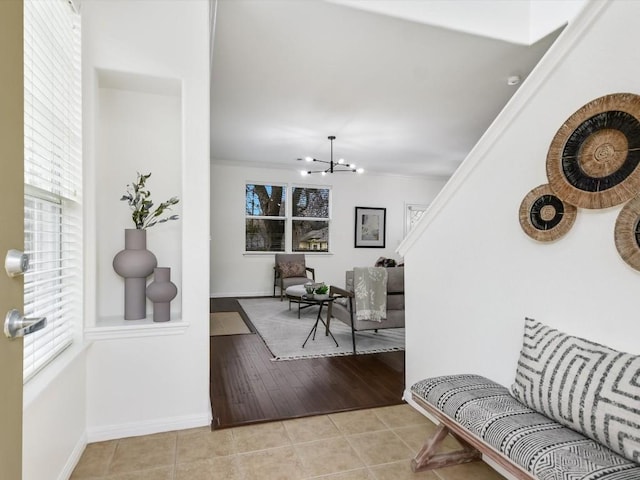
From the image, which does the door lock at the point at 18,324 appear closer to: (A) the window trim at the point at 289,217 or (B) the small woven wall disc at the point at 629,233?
(B) the small woven wall disc at the point at 629,233

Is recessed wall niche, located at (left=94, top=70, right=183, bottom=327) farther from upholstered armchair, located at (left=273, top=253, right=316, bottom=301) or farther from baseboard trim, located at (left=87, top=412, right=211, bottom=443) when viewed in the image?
upholstered armchair, located at (left=273, top=253, right=316, bottom=301)

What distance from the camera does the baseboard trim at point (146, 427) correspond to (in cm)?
208

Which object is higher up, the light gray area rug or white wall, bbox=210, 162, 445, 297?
white wall, bbox=210, 162, 445, 297

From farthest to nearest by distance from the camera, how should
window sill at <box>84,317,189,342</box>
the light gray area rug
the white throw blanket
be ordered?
the light gray area rug, the white throw blanket, window sill at <box>84,317,189,342</box>

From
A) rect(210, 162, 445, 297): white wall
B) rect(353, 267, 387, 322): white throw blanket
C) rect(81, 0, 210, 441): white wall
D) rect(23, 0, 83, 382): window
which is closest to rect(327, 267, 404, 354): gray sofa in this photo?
rect(353, 267, 387, 322): white throw blanket

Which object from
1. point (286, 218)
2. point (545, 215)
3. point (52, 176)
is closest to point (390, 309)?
point (545, 215)

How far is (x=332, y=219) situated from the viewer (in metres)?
7.99

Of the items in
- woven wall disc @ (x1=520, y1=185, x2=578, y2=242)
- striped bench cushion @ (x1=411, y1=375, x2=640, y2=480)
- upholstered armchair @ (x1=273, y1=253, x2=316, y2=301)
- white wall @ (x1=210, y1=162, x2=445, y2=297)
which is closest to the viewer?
striped bench cushion @ (x1=411, y1=375, x2=640, y2=480)

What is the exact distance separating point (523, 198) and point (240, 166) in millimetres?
6172

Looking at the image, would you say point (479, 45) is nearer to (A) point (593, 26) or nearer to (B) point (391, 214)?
(A) point (593, 26)

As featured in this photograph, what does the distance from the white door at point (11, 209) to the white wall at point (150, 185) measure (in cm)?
130

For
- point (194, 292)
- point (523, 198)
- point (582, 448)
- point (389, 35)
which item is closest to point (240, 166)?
point (389, 35)

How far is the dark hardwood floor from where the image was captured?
2.46 metres

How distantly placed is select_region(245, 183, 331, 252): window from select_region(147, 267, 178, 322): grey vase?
5.15m
